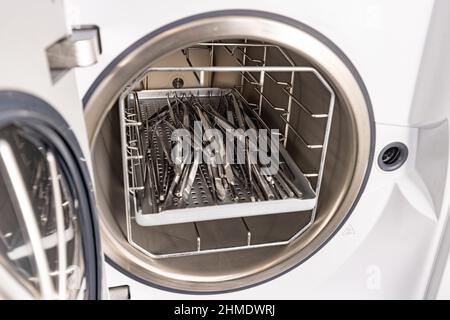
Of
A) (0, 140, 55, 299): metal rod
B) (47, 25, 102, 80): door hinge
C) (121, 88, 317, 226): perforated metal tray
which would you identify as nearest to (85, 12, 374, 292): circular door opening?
(121, 88, 317, 226): perforated metal tray

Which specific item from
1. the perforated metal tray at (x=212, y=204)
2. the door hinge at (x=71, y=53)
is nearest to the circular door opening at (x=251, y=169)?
the perforated metal tray at (x=212, y=204)

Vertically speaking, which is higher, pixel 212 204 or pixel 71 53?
pixel 71 53

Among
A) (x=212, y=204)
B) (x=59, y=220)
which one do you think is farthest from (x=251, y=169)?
(x=59, y=220)

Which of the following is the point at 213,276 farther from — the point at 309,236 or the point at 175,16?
the point at 175,16

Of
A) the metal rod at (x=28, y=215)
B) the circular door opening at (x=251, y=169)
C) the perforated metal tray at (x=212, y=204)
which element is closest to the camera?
the metal rod at (x=28, y=215)

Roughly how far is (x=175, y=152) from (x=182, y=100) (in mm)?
353

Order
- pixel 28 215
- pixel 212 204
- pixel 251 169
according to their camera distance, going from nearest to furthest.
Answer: pixel 28 215, pixel 212 204, pixel 251 169

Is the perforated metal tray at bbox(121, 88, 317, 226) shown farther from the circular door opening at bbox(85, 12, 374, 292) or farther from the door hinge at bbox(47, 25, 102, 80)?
the door hinge at bbox(47, 25, 102, 80)

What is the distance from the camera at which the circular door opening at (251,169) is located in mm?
701

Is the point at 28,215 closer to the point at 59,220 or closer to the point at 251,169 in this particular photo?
the point at 59,220

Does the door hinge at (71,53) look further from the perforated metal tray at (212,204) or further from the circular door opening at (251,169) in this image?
→ the perforated metal tray at (212,204)

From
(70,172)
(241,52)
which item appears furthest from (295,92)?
(70,172)

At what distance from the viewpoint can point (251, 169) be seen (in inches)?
43.3

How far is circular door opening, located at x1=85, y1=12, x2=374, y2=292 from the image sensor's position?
2.30ft
